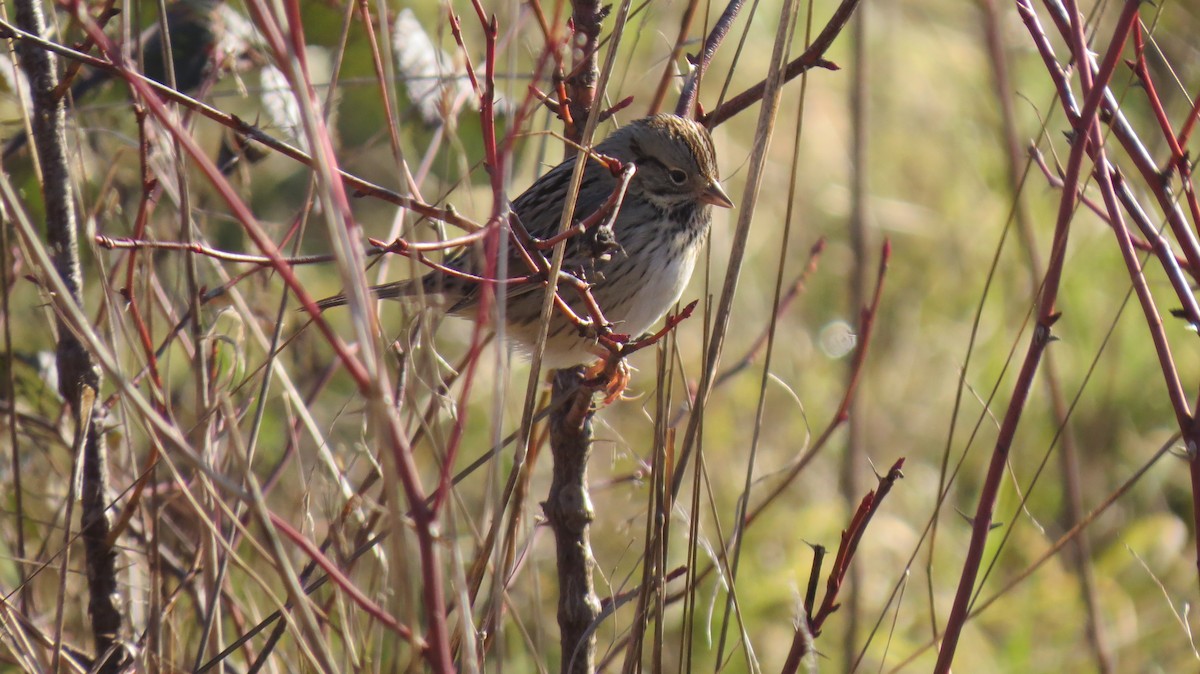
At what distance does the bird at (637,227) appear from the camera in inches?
102

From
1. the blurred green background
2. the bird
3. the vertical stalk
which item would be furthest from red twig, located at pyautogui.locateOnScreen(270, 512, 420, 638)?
the bird

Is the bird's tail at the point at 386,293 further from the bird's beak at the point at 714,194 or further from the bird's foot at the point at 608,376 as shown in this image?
the bird's beak at the point at 714,194

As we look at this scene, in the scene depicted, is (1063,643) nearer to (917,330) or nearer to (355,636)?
(917,330)

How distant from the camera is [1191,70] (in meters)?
4.73

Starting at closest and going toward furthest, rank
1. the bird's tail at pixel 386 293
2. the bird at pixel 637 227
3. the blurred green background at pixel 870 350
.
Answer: the bird's tail at pixel 386 293
the bird at pixel 637 227
the blurred green background at pixel 870 350

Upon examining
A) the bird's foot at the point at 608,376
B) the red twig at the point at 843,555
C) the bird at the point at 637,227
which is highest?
the bird at the point at 637,227

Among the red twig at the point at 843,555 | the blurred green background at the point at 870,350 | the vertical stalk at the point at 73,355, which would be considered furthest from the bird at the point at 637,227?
the red twig at the point at 843,555

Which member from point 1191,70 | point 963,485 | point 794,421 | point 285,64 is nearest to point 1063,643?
point 963,485

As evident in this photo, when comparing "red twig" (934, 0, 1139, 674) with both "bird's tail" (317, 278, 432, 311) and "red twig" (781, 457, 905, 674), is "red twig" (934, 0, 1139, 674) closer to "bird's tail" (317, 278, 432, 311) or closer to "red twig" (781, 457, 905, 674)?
"red twig" (781, 457, 905, 674)

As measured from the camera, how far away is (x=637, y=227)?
2701mm

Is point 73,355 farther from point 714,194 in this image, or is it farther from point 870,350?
point 870,350

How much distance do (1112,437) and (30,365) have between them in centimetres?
359

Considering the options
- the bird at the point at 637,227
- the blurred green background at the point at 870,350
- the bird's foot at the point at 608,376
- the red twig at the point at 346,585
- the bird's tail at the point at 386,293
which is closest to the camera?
the red twig at the point at 346,585

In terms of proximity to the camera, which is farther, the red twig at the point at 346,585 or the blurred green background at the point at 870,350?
the blurred green background at the point at 870,350
